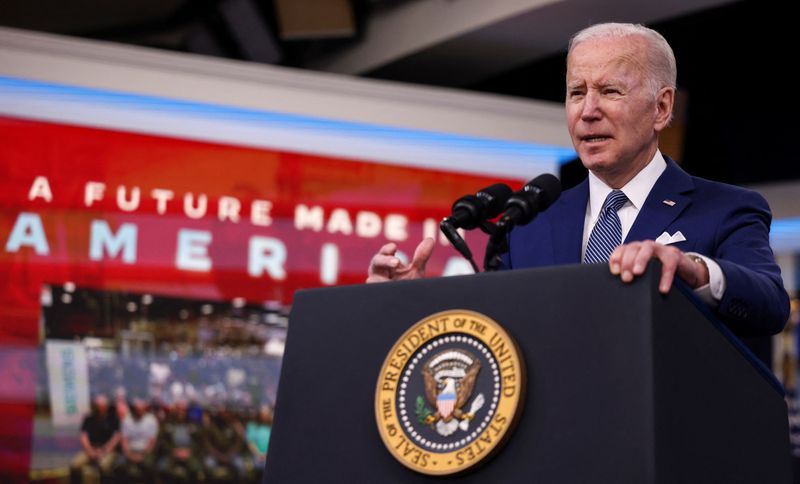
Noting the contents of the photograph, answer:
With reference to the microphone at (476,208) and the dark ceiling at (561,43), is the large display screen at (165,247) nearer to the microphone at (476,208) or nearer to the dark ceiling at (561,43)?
the dark ceiling at (561,43)

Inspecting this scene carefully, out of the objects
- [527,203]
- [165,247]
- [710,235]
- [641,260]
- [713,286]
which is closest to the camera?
[641,260]

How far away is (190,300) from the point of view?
13.9ft

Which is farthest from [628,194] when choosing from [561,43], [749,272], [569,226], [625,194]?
[561,43]

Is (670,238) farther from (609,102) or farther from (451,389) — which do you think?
(451,389)

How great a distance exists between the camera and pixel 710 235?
164 centimetres

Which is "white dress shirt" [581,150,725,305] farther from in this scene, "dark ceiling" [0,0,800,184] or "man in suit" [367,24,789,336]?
"dark ceiling" [0,0,800,184]

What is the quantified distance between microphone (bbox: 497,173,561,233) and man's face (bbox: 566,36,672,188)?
0.75 feet

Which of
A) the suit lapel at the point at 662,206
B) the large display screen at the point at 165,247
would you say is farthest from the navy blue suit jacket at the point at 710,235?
the large display screen at the point at 165,247

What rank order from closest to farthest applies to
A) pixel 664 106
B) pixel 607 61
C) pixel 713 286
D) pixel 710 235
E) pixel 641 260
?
1. pixel 641 260
2. pixel 713 286
3. pixel 710 235
4. pixel 607 61
5. pixel 664 106

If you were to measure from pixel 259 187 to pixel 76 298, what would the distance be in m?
0.87

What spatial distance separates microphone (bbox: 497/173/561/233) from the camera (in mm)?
1508

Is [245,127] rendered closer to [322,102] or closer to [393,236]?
[322,102]

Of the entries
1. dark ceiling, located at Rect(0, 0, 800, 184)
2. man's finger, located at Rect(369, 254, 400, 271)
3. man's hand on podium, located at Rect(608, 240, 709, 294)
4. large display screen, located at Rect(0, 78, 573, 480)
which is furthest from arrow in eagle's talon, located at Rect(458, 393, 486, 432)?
dark ceiling, located at Rect(0, 0, 800, 184)

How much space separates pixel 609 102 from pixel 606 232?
0.71 ft
